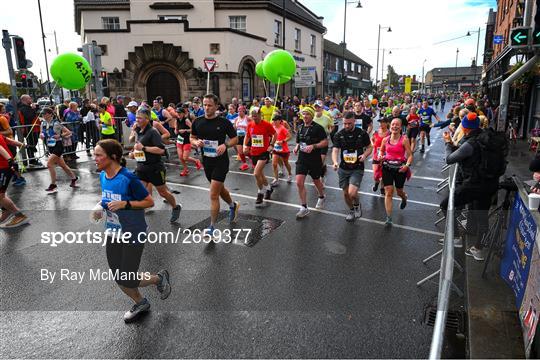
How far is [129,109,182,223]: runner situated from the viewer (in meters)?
6.24

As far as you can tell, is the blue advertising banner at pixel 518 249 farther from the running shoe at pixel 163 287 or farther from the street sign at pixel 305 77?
the street sign at pixel 305 77

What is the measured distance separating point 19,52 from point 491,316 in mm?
13238

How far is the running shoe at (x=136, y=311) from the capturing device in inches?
144

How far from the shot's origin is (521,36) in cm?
661

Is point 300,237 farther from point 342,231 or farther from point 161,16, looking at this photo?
point 161,16

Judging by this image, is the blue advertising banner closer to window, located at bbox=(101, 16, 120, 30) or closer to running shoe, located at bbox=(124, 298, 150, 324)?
running shoe, located at bbox=(124, 298, 150, 324)

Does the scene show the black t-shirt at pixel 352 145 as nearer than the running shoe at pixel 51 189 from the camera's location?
Yes

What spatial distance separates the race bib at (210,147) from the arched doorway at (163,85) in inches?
746

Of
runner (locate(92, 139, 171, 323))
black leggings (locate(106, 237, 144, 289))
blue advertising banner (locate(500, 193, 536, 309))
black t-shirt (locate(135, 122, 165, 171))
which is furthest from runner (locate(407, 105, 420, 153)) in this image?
black leggings (locate(106, 237, 144, 289))

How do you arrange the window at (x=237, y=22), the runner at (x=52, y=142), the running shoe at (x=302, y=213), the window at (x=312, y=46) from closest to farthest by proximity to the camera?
Answer: the running shoe at (x=302, y=213) < the runner at (x=52, y=142) < the window at (x=237, y=22) < the window at (x=312, y=46)

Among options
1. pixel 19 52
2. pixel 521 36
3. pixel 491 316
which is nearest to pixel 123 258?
pixel 491 316

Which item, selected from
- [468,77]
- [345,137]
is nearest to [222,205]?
[345,137]

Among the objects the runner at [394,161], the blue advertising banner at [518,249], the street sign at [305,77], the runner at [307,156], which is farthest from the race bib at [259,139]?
the street sign at [305,77]

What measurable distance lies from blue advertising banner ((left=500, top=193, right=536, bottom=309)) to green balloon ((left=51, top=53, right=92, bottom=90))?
35.7ft
